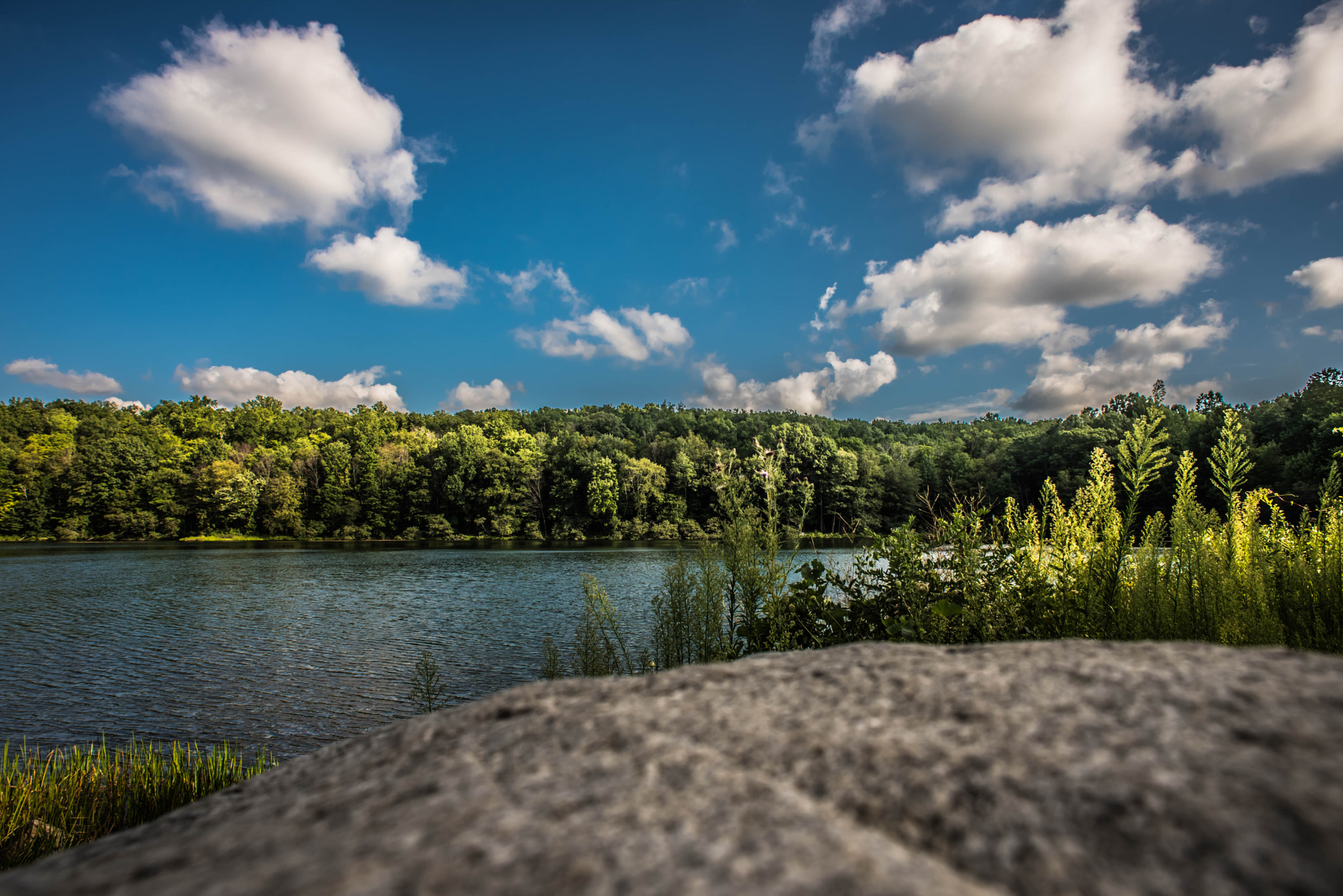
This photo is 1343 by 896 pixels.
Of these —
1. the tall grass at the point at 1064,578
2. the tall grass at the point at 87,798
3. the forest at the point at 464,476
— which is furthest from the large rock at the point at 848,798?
the forest at the point at 464,476

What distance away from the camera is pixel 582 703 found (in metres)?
1.88

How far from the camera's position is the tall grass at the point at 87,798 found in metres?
5.06

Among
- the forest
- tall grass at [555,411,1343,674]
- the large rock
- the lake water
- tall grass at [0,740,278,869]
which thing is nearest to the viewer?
the large rock

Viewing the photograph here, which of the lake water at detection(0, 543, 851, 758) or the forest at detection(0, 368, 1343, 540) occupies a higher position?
the forest at detection(0, 368, 1343, 540)

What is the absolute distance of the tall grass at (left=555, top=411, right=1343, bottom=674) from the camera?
5.81m

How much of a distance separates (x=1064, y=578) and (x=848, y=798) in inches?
234

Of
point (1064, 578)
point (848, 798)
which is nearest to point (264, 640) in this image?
point (1064, 578)

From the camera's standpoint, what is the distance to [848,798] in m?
1.29

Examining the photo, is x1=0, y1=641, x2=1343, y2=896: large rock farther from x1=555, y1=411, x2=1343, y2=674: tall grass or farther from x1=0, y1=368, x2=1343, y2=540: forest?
x1=0, y1=368, x2=1343, y2=540: forest

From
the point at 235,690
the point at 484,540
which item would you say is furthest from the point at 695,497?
the point at 235,690

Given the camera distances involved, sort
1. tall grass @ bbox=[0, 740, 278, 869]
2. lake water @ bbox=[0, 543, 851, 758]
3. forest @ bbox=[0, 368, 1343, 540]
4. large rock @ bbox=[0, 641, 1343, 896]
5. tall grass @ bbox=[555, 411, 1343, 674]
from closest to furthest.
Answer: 1. large rock @ bbox=[0, 641, 1343, 896]
2. tall grass @ bbox=[0, 740, 278, 869]
3. tall grass @ bbox=[555, 411, 1343, 674]
4. lake water @ bbox=[0, 543, 851, 758]
5. forest @ bbox=[0, 368, 1343, 540]

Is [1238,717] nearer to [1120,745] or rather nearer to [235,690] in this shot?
[1120,745]

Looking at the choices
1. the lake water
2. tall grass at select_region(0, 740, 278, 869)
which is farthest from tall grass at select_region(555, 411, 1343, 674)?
the lake water

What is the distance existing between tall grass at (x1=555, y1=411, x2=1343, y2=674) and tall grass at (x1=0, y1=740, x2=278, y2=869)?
428cm
